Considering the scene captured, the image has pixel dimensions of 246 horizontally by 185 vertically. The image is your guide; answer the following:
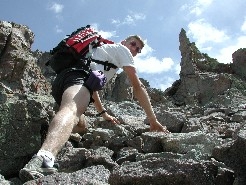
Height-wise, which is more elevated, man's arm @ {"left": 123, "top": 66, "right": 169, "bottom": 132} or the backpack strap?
the backpack strap

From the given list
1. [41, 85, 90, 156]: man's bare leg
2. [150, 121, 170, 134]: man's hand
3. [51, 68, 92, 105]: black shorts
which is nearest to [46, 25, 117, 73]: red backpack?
[51, 68, 92, 105]: black shorts

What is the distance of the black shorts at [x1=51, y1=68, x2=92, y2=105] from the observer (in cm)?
643

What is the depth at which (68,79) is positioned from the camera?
6527mm

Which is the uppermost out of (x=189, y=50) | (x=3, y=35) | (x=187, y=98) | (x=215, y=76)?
(x=189, y=50)

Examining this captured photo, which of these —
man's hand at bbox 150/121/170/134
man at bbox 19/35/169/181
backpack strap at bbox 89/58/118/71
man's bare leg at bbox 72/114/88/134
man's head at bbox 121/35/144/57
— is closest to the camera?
man at bbox 19/35/169/181

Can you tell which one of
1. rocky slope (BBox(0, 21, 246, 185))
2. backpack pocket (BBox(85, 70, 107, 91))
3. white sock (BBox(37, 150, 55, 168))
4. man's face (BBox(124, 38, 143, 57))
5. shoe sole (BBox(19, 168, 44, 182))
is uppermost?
man's face (BBox(124, 38, 143, 57))

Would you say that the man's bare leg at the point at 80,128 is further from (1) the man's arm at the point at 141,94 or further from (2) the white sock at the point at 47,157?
(2) the white sock at the point at 47,157

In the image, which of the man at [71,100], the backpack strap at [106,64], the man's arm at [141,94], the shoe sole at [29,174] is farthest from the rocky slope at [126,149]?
the backpack strap at [106,64]

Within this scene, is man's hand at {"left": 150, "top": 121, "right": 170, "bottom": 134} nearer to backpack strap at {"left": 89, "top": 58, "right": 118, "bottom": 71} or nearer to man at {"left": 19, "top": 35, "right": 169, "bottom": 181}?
man at {"left": 19, "top": 35, "right": 169, "bottom": 181}

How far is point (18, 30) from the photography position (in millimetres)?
23781

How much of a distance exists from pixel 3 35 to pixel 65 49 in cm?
1617

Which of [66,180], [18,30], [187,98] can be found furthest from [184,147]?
[187,98]

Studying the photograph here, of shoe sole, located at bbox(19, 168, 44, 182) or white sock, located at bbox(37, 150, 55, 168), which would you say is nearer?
shoe sole, located at bbox(19, 168, 44, 182)

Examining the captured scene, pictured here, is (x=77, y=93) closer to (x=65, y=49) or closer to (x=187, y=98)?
(x=65, y=49)
